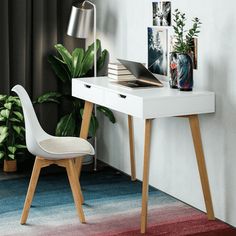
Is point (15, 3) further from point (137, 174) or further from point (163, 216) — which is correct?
point (163, 216)

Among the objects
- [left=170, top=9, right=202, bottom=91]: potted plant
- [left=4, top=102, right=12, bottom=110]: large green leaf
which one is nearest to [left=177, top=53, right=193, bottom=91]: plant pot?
[left=170, top=9, right=202, bottom=91]: potted plant

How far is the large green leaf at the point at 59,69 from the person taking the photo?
5008 millimetres

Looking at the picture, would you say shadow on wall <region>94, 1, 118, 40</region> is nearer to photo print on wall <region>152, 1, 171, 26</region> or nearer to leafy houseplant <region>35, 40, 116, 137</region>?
leafy houseplant <region>35, 40, 116, 137</region>

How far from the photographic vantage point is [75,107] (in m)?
4.98

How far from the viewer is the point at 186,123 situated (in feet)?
13.1

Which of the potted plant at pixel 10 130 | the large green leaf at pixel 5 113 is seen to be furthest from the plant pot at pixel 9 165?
the large green leaf at pixel 5 113

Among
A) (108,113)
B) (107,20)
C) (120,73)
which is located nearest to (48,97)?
(108,113)

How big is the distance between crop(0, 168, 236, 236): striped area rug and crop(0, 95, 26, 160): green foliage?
240 millimetres

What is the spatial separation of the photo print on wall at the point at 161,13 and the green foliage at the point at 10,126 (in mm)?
1287

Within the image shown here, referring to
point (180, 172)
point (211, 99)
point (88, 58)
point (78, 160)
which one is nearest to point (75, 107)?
point (88, 58)

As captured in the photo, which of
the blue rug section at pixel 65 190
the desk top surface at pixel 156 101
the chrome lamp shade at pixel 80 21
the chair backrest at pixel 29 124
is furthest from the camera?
the chrome lamp shade at pixel 80 21

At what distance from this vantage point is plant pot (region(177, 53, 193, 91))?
364 cm

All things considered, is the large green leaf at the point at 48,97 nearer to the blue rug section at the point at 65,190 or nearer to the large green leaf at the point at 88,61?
the large green leaf at the point at 88,61

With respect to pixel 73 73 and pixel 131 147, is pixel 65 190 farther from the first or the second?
pixel 73 73
